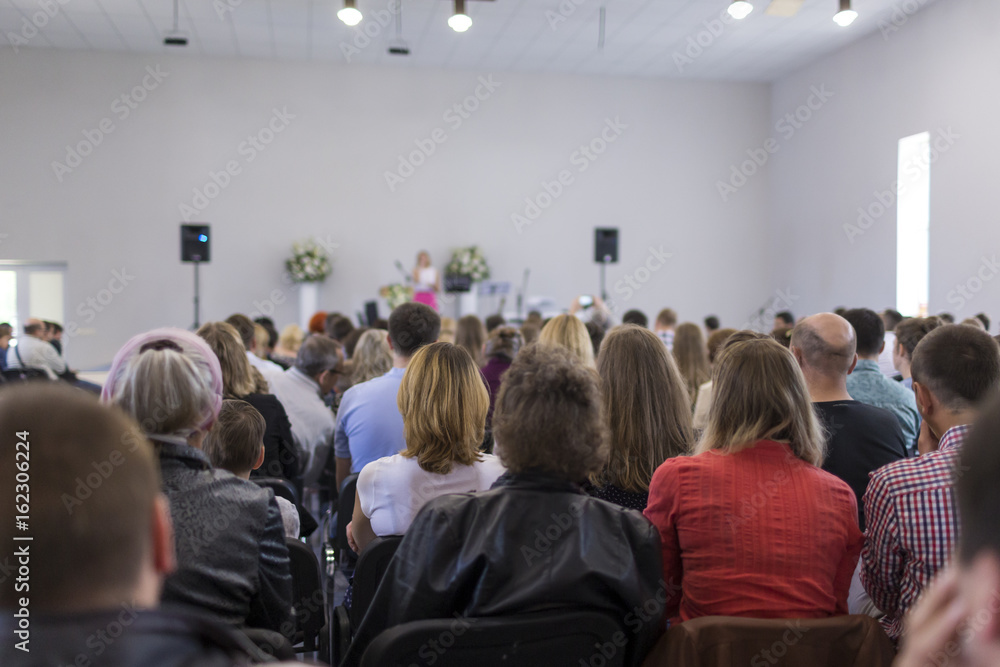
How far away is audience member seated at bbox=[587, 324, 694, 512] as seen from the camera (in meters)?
2.09

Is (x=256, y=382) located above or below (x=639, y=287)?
below

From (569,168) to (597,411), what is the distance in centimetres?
1004

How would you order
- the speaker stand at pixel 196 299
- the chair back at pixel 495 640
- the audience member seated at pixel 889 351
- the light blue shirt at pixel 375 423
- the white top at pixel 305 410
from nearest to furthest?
the chair back at pixel 495 640 < the light blue shirt at pixel 375 423 < the white top at pixel 305 410 < the audience member seated at pixel 889 351 < the speaker stand at pixel 196 299

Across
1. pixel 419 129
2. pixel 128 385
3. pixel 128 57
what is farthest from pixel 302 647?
pixel 128 57

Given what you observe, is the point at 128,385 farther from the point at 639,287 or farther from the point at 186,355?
the point at 639,287

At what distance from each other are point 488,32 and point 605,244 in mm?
3278

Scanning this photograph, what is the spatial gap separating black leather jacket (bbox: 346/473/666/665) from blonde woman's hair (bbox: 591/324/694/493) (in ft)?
2.20

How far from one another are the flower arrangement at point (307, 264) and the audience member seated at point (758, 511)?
9035 millimetres

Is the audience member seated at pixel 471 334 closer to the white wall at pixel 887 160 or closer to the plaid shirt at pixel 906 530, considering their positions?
the plaid shirt at pixel 906 530

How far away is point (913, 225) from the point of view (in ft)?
29.5

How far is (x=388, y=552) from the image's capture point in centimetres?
182


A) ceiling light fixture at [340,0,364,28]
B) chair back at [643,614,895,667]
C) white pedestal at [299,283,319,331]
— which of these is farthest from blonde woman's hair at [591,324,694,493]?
white pedestal at [299,283,319,331]
